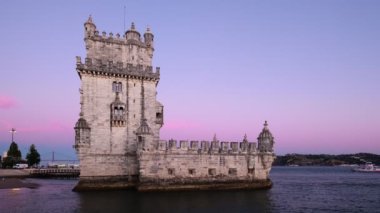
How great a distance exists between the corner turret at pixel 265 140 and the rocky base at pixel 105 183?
15.0m

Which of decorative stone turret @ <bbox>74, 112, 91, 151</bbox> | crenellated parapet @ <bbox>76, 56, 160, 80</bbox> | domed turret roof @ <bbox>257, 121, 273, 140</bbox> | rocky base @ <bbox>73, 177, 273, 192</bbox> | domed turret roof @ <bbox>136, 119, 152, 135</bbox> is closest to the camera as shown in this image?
decorative stone turret @ <bbox>74, 112, 91, 151</bbox>

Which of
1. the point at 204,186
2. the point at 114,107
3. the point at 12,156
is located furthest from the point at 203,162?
the point at 12,156

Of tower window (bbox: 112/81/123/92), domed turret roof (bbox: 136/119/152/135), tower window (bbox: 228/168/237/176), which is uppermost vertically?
tower window (bbox: 112/81/123/92)

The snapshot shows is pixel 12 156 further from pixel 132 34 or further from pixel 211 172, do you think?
pixel 211 172

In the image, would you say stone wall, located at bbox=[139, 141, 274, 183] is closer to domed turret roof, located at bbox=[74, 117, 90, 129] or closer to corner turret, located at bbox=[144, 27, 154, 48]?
domed turret roof, located at bbox=[74, 117, 90, 129]

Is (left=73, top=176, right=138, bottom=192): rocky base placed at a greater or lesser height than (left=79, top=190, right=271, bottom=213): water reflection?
greater

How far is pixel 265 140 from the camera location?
41.9 meters

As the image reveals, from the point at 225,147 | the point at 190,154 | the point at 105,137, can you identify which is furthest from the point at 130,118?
the point at 225,147

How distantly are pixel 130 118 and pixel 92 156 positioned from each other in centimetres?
558

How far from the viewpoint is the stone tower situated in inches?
1433

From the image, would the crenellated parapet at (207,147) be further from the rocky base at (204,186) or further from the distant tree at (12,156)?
the distant tree at (12,156)

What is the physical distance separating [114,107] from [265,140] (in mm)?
17824

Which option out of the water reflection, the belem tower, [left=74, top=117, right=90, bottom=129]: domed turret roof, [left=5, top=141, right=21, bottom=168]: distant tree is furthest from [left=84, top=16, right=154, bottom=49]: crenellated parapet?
[left=5, top=141, right=21, bottom=168]: distant tree

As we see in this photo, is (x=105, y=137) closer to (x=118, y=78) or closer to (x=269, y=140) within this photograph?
(x=118, y=78)
